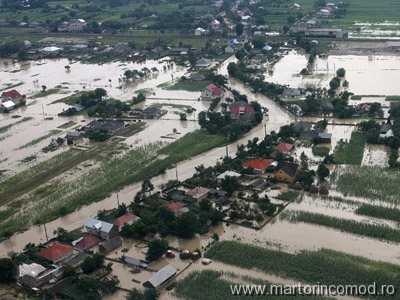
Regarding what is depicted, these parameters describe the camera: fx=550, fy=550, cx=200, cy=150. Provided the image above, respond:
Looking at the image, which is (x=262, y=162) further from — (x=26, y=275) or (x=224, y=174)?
(x=26, y=275)

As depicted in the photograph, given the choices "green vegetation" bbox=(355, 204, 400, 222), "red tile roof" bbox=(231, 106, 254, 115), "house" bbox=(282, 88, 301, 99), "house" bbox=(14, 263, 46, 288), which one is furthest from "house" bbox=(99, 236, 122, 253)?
"house" bbox=(282, 88, 301, 99)

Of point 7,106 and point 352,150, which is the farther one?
point 7,106

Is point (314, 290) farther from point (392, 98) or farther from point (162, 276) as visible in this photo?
point (392, 98)

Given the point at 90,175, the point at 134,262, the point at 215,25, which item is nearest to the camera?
the point at 134,262

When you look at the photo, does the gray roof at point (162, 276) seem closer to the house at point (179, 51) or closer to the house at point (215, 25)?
the house at point (179, 51)

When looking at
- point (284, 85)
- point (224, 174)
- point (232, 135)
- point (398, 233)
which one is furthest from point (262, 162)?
point (284, 85)

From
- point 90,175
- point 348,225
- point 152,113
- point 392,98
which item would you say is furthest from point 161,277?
point 392,98

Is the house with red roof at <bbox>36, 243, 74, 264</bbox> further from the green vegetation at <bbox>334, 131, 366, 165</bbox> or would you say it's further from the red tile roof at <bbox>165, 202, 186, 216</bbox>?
the green vegetation at <bbox>334, 131, 366, 165</bbox>
